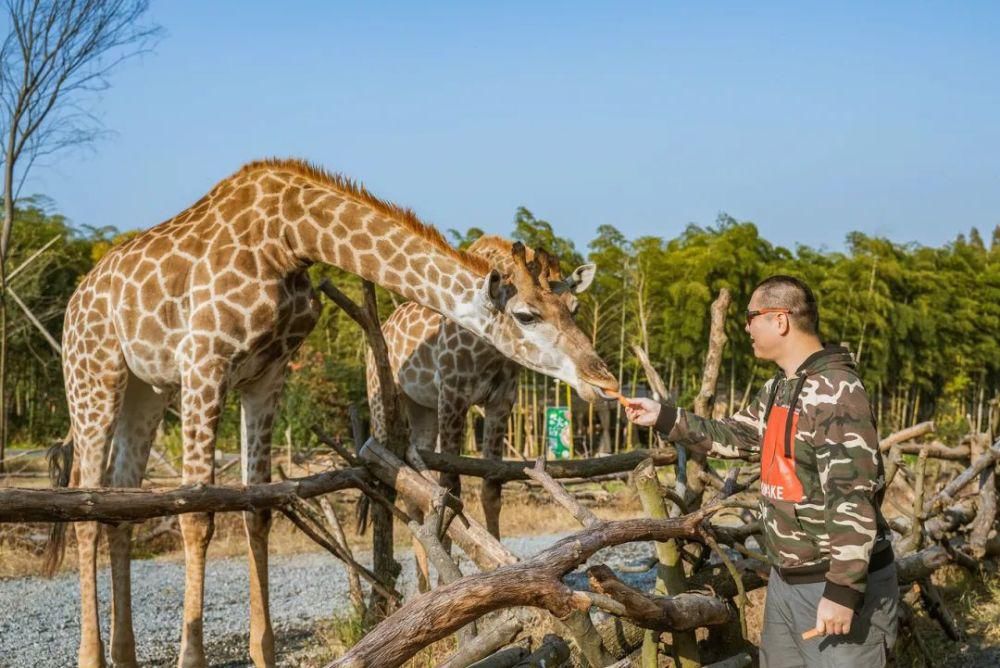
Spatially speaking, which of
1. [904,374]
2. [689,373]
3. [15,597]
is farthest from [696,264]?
[15,597]

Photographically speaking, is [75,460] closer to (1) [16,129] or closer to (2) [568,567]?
(2) [568,567]

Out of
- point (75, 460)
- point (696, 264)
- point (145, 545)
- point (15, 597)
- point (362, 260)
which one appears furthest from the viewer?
point (696, 264)

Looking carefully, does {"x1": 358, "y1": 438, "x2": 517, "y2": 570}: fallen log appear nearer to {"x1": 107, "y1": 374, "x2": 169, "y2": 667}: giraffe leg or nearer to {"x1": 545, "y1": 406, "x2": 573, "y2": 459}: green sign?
{"x1": 107, "y1": 374, "x2": 169, "y2": 667}: giraffe leg

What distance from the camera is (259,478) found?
4.85 m

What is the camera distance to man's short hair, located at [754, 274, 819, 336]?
10.3 ft

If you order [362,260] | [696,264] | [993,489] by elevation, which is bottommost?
[993,489]

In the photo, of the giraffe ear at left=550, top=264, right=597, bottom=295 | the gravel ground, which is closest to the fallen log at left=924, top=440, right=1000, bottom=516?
the gravel ground

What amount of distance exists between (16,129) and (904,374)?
765 inches

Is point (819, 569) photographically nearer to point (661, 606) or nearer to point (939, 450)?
point (661, 606)

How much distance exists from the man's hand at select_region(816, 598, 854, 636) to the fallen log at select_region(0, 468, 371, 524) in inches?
75.7

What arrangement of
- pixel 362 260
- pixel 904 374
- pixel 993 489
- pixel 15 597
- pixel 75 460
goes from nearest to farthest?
1. pixel 362 260
2. pixel 75 460
3. pixel 993 489
4. pixel 15 597
5. pixel 904 374

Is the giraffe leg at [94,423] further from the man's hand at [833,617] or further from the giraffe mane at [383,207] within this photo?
the man's hand at [833,617]

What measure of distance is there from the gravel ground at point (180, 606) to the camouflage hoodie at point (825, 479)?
10.9 feet

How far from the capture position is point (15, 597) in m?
7.26
